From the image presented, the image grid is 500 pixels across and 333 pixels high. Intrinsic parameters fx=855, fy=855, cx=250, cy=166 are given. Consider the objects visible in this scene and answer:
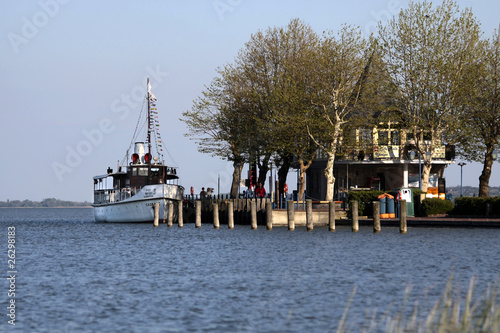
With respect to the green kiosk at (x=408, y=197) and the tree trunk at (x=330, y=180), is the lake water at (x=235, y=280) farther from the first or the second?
the tree trunk at (x=330, y=180)

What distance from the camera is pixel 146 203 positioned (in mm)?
71500

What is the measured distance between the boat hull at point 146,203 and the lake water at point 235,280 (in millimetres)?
18709

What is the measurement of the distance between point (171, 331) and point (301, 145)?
46043 millimetres

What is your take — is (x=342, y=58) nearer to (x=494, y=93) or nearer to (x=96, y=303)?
(x=494, y=93)

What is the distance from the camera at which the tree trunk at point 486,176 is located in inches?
2537

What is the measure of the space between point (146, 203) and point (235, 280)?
43.0 meters

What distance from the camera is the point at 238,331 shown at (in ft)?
63.9

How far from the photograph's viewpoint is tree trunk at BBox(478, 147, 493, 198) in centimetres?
6444

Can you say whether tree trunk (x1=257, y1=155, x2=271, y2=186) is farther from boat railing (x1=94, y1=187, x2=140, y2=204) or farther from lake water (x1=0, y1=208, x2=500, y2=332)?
lake water (x1=0, y1=208, x2=500, y2=332)

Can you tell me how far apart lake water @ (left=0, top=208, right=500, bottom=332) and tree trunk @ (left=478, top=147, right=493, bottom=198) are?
14017 millimetres

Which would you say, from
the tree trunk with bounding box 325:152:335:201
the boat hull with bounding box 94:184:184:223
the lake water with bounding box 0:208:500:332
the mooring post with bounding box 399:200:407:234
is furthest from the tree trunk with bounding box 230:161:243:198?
the mooring post with bounding box 399:200:407:234

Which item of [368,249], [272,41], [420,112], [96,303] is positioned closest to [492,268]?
[368,249]

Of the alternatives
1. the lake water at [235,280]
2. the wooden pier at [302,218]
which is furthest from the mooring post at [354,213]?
the lake water at [235,280]

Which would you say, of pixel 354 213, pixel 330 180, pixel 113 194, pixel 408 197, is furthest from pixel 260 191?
pixel 354 213
